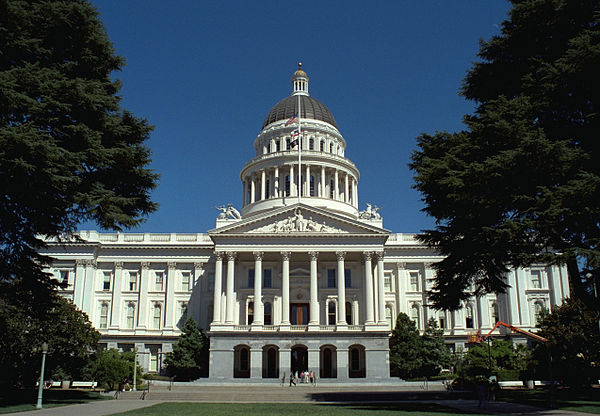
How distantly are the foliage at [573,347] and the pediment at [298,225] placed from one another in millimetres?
19357

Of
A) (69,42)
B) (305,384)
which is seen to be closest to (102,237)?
(305,384)

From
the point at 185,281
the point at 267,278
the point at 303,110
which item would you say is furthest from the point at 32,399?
the point at 303,110

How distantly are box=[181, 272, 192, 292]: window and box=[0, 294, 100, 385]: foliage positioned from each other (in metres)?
18.8

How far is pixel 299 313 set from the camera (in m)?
62.1

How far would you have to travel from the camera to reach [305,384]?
5044 cm

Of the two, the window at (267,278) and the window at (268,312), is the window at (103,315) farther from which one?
the window at (267,278)

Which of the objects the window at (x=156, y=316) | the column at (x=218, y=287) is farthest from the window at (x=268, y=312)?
the window at (x=156, y=316)

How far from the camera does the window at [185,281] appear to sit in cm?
6888

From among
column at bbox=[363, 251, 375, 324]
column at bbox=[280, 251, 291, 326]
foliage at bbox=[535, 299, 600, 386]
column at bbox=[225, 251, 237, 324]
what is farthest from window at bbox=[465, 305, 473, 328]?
column at bbox=[225, 251, 237, 324]

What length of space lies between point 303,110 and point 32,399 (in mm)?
62693

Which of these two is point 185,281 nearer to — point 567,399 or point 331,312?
point 331,312

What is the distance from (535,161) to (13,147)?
2076 centimetres

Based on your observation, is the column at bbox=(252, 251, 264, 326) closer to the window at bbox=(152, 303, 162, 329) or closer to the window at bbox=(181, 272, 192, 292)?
the window at bbox=(181, 272, 192, 292)

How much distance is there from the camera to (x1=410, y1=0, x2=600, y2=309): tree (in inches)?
888
